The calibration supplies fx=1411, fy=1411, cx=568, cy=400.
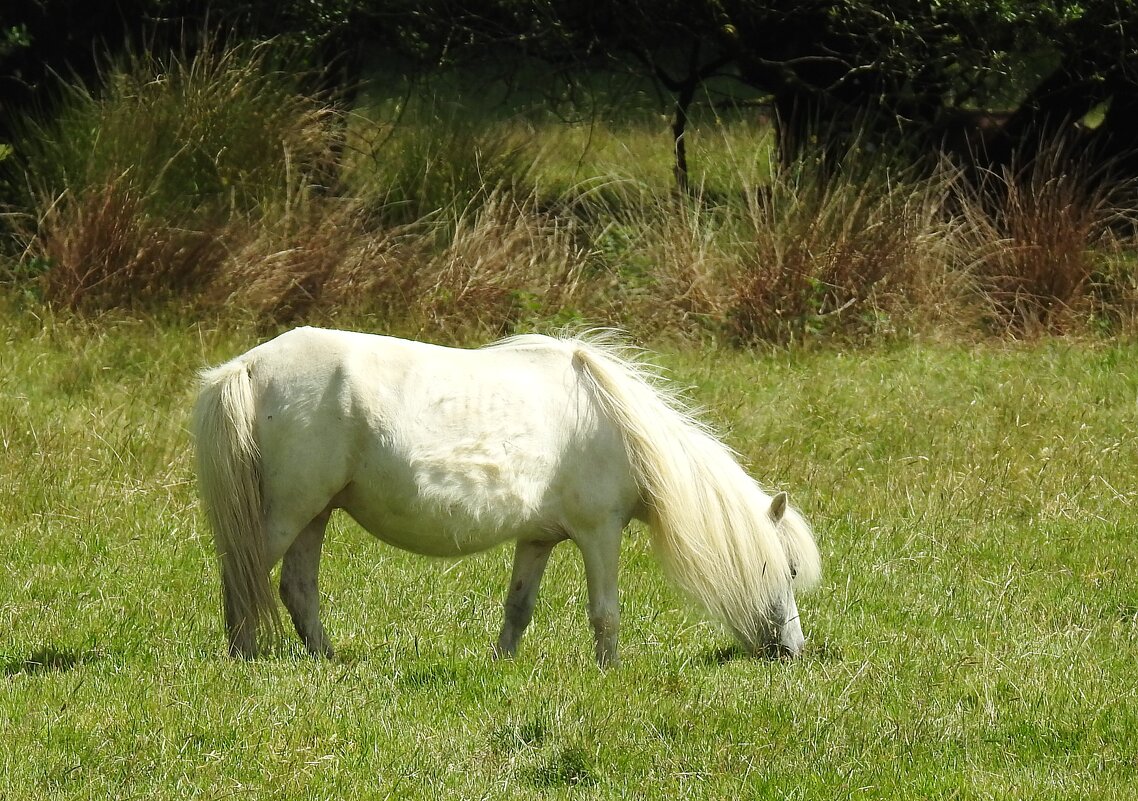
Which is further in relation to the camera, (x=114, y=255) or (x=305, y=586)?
(x=114, y=255)

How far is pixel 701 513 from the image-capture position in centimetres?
502

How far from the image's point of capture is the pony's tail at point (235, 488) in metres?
4.66

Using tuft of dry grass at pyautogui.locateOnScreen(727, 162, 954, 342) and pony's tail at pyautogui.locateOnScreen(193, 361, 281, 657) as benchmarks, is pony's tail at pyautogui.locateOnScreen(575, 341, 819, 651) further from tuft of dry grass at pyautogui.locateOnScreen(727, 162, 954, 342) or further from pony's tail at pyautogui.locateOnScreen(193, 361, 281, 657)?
tuft of dry grass at pyautogui.locateOnScreen(727, 162, 954, 342)

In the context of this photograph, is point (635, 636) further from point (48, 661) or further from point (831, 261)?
point (831, 261)

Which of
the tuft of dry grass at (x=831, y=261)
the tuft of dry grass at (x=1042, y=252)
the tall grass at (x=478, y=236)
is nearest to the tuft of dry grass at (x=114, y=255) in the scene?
the tall grass at (x=478, y=236)

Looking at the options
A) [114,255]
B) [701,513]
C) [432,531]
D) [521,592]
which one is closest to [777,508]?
[701,513]

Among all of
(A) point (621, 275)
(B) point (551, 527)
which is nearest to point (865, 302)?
(A) point (621, 275)

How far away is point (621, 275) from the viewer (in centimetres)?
1159

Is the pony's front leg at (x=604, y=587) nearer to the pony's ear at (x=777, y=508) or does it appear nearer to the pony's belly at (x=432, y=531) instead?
the pony's belly at (x=432, y=531)

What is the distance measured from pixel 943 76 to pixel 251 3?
6236 mm

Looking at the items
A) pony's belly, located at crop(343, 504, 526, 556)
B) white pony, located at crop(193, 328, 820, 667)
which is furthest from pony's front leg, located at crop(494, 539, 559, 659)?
pony's belly, located at crop(343, 504, 526, 556)

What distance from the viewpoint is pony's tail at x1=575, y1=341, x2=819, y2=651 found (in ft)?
16.1

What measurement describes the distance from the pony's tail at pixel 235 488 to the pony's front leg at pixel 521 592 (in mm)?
866

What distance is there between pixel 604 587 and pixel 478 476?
2.03 ft
